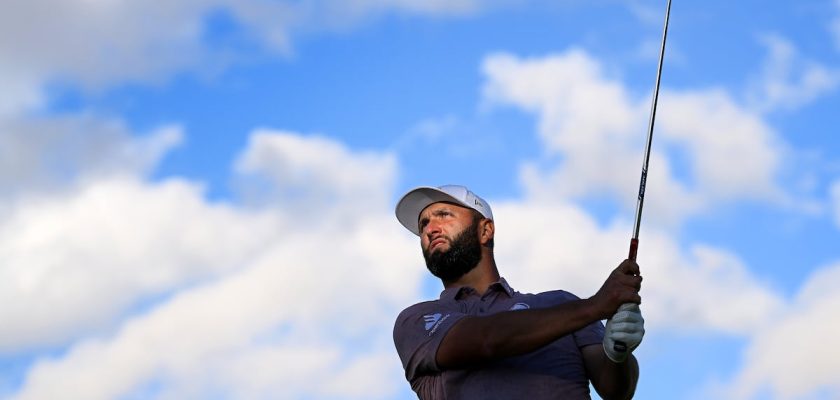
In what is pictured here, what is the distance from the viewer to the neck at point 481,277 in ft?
31.9

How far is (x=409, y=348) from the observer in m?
9.03

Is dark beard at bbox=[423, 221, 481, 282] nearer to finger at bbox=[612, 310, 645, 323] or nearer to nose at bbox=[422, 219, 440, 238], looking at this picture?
nose at bbox=[422, 219, 440, 238]

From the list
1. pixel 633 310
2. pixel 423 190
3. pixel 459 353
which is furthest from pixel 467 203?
pixel 633 310

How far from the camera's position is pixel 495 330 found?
840 cm

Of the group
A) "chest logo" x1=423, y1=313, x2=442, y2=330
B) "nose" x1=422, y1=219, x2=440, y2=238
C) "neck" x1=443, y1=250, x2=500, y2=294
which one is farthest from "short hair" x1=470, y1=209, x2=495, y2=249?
"chest logo" x1=423, y1=313, x2=442, y2=330

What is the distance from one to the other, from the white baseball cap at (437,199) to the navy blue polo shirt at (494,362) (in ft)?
2.82

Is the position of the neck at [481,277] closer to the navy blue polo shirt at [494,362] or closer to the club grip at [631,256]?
the navy blue polo shirt at [494,362]

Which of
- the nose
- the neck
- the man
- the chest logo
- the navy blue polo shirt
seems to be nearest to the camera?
the man

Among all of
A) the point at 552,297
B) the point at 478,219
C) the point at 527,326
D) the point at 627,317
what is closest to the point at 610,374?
the point at 552,297

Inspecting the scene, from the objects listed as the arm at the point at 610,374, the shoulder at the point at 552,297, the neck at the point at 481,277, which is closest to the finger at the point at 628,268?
the arm at the point at 610,374

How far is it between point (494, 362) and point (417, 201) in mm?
1779

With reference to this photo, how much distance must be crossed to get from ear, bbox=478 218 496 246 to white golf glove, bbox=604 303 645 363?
6.26ft

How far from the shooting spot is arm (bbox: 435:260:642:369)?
26.1ft

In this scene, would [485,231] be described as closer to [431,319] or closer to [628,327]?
[431,319]
